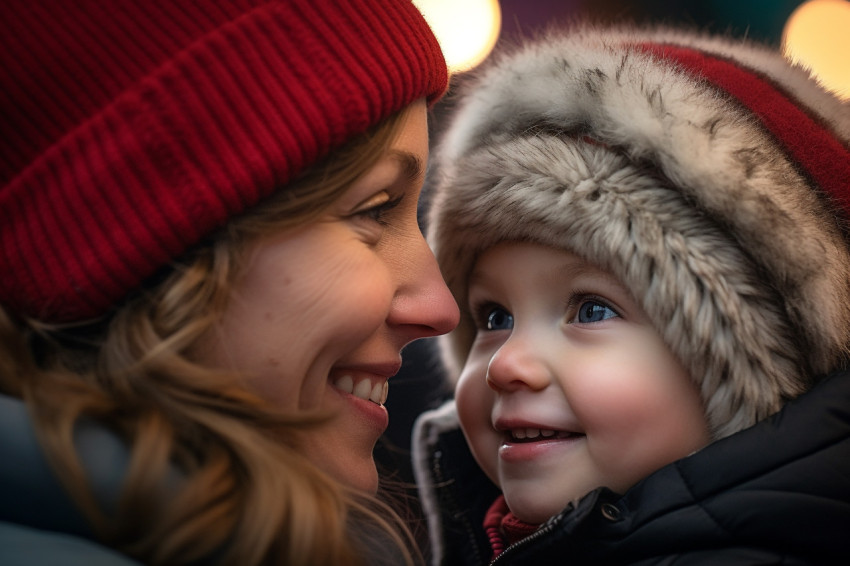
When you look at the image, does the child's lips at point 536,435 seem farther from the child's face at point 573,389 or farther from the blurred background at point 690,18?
the blurred background at point 690,18

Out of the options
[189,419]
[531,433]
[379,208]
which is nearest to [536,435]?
[531,433]

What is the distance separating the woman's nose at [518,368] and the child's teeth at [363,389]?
0.76 ft

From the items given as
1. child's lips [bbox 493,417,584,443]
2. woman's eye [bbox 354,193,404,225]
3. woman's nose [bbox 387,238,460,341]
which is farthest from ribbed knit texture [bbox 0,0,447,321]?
child's lips [bbox 493,417,584,443]

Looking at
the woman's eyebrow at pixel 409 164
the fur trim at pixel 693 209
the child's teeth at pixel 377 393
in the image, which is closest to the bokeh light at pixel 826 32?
the fur trim at pixel 693 209

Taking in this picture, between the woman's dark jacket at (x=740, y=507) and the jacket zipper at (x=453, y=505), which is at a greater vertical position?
the woman's dark jacket at (x=740, y=507)

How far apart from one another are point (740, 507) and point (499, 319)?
1.80ft

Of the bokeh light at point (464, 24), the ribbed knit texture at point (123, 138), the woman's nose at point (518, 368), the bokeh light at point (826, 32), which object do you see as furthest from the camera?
the bokeh light at point (826, 32)

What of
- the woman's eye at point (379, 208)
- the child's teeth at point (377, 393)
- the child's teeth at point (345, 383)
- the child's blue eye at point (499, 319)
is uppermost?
the woman's eye at point (379, 208)

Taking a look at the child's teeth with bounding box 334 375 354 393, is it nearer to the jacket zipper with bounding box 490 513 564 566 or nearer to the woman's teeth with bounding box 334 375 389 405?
the woman's teeth with bounding box 334 375 389 405

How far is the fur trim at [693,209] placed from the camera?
3.65 ft

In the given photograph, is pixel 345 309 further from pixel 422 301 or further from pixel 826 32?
pixel 826 32

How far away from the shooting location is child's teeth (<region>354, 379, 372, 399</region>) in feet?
3.68

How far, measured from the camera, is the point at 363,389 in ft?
3.70

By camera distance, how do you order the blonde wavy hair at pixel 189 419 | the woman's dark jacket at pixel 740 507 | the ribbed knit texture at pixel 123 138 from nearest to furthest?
the blonde wavy hair at pixel 189 419
the ribbed knit texture at pixel 123 138
the woman's dark jacket at pixel 740 507
